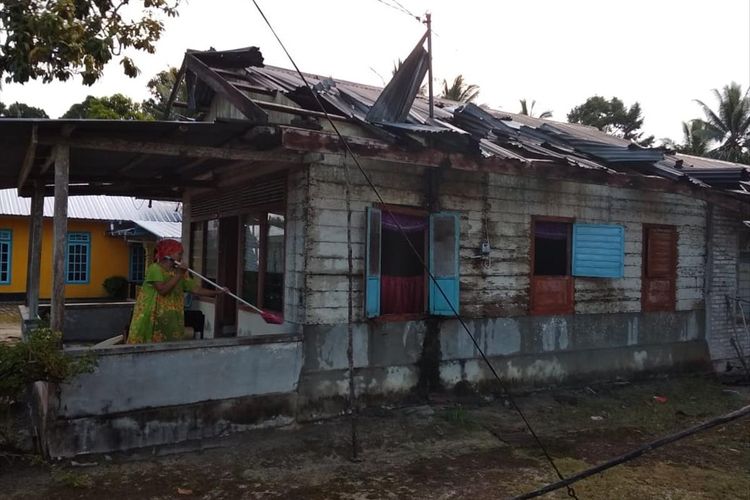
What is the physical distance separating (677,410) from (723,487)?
2.72 metres

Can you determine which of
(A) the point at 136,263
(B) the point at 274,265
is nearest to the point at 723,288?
(B) the point at 274,265

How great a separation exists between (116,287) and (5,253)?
351 cm

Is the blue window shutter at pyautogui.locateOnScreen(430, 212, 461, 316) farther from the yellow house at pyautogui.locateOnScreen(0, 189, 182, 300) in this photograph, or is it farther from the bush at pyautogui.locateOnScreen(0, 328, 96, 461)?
the yellow house at pyautogui.locateOnScreen(0, 189, 182, 300)

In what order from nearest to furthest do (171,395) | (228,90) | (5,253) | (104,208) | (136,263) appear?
(171,395)
(228,90)
(5,253)
(104,208)
(136,263)

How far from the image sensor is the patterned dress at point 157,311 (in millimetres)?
6027

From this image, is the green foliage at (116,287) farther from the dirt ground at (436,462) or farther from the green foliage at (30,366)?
the green foliage at (30,366)

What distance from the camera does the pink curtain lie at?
282 inches

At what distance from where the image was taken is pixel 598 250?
8500 millimetres

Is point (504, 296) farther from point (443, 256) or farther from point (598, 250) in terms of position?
point (598, 250)

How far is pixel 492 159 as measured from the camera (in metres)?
6.89

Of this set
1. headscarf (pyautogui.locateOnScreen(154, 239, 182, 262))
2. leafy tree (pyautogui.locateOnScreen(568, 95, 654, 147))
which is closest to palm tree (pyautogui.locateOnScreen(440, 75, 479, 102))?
leafy tree (pyautogui.locateOnScreen(568, 95, 654, 147))

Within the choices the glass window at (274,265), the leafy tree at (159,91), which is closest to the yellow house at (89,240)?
the leafy tree at (159,91)

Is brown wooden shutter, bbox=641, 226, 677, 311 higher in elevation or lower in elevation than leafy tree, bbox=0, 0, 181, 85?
lower

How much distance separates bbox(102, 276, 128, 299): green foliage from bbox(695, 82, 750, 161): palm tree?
99.4 ft
